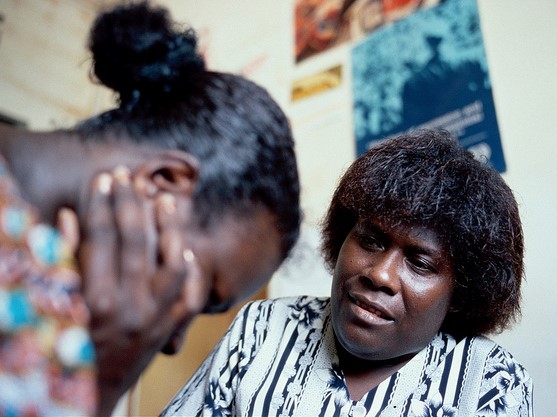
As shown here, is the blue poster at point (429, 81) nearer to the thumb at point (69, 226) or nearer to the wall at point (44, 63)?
the thumb at point (69, 226)

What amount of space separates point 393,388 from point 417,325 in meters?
0.12

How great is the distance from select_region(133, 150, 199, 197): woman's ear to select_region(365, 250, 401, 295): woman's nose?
43 centimetres

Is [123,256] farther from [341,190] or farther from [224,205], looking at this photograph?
[341,190]

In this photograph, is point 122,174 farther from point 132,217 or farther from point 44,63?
point 44,63

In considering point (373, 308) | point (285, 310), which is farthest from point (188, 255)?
point (285, 310)

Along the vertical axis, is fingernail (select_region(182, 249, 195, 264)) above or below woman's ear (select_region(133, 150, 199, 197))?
below

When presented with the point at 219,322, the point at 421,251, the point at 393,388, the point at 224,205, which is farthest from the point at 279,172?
the point at 219,322

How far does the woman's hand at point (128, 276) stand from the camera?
409 mm

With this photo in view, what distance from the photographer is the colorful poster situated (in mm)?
1401

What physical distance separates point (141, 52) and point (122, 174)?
150mm

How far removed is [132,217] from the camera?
42cm

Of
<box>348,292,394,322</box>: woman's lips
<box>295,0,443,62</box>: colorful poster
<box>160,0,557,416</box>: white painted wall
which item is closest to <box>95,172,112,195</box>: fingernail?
<box>348,292,394,322</box>: woman's lips

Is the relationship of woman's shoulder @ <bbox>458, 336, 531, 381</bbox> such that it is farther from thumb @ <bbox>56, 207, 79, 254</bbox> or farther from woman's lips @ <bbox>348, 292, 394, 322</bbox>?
thumb @ <bbox>56, 207, 79, 254</bbox>

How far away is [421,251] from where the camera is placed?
0.80 meters
